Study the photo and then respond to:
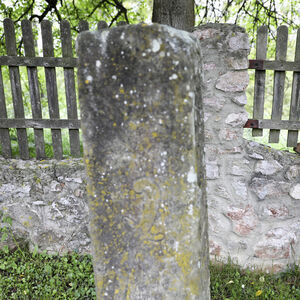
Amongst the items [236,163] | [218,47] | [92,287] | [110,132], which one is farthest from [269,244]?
[110,132]

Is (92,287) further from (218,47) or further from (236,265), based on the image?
(218,47)

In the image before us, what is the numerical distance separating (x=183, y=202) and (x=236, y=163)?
158 centimetres

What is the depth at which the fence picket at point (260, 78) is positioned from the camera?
252 cm

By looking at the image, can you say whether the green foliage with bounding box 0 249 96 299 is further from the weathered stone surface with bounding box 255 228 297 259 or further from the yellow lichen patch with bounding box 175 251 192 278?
the weathered stone surface with bounding box 255 228 297 259

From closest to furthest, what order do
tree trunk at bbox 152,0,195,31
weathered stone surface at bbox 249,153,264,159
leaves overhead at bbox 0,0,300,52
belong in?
weathered stone surface at bbox 249,153,264,159, tree trunk at bbox 152,0,195,31, leaves overhead at bbox 0,0,300,52

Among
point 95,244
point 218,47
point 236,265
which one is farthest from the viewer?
point 236,265

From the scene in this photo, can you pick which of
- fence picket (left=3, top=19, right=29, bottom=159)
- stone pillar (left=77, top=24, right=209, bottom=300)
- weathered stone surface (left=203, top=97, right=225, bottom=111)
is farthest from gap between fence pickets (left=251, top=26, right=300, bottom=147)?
fence picket (left=3, top=19, right=29, bottom=159)

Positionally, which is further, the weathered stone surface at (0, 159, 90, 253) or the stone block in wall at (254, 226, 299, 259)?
the weathered stone surface at (0, 159, 90, 253)

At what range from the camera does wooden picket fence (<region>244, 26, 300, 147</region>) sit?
100 inches

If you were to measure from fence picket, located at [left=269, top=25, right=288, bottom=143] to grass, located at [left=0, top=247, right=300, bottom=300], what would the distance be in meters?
1.32

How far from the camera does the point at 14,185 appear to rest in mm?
2908

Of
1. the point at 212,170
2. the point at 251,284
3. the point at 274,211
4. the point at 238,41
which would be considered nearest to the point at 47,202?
the point at 212,170

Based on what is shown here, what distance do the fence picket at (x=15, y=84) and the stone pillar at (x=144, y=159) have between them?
1940 mm

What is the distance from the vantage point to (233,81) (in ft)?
8.25
